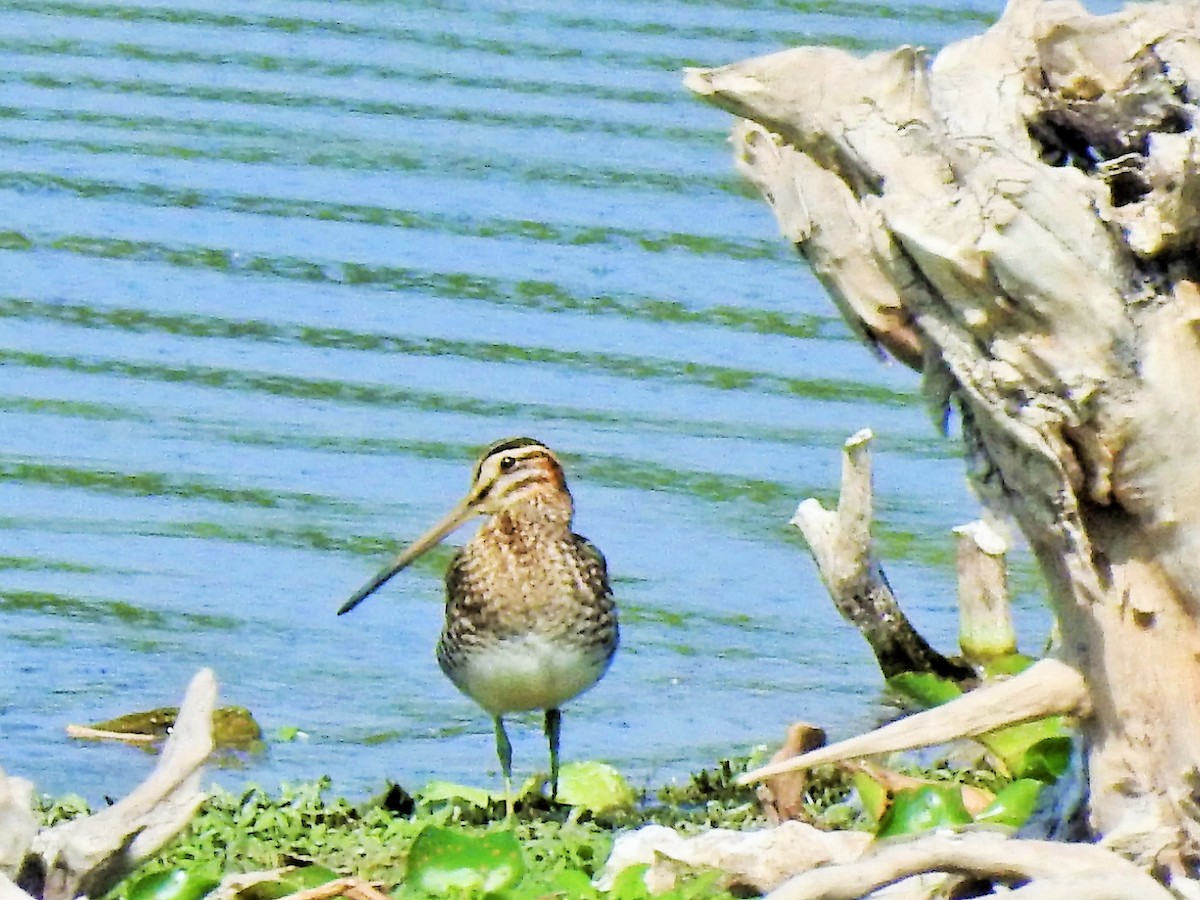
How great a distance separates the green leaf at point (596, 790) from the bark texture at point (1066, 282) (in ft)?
5.97

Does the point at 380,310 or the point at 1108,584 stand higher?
the point at 1108,584

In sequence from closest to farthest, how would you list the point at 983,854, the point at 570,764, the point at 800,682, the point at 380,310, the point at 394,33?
the point at 983,854
the point at 570,764
the point at 800,682
the point at 380,310
the point at 394,33

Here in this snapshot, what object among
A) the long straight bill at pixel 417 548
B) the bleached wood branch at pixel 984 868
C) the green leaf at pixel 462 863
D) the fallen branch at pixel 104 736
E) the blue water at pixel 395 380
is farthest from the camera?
the long straight bill at pixel 417 548

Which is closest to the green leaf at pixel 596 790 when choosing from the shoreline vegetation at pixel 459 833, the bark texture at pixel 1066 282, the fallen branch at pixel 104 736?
the shoreline vegetation at pixel 459 833

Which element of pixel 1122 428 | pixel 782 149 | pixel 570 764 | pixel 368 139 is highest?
pixel 782 149

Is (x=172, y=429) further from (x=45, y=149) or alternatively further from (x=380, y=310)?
(x=45, y=149)

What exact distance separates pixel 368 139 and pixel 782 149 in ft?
21.4

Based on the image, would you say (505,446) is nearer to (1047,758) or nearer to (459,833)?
(1047,758)

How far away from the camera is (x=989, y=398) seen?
3842mm

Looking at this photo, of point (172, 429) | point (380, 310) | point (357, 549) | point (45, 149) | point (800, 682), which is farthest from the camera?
point (45, 149)

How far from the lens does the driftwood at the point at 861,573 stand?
18.8 ft

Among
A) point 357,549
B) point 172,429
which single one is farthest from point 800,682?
point 172,429

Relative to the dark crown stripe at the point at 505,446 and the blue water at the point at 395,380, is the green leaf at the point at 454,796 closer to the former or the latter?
the blue water at the point at 395,380

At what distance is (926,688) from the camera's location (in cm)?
593
